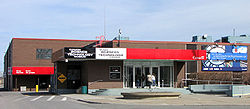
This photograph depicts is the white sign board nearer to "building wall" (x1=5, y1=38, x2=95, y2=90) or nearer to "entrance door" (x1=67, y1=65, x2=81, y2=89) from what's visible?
"entrance door" (x1=67, y1=65, x2=81, y2=89)

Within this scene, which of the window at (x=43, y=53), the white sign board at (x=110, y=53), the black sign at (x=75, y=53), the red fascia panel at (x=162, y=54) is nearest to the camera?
the black sign at (x=75, y=53)

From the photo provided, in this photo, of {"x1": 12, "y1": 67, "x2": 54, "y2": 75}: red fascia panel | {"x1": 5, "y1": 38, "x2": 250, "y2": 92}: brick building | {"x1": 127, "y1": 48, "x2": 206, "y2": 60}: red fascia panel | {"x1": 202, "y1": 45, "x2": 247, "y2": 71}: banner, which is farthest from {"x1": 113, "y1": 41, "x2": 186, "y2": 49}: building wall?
{"x1": 12, "y1": 67, "x2": 54, "y2": 75}: red fascia panel

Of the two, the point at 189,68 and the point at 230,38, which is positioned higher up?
the point at 230,38

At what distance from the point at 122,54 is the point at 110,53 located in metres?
1.10

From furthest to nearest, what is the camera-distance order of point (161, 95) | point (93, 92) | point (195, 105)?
point (93, 92)
point (161, 95)
point (195, 105)

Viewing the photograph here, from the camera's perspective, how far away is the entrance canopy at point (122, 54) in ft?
97.3

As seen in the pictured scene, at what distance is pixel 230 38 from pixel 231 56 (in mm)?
6880

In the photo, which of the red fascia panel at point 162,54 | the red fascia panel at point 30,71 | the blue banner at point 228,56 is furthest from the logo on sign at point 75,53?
the red fascia panel at point 30,71

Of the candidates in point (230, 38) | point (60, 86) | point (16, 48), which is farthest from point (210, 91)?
point (16, 48)

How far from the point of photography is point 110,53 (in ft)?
100

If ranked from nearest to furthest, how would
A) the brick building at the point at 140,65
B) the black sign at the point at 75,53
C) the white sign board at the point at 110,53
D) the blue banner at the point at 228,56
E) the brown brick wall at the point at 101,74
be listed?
the black sign at the point at 75,53
the white sign board at the point at 110,53
the brick building at the point at 140,65
the brown brick wall at the point at 101,74
the blue banner at the point at 228,56

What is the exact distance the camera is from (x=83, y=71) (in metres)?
34.5

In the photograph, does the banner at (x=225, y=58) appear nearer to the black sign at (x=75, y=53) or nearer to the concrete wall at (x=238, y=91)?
the concrete wall at (x=238, y=91)

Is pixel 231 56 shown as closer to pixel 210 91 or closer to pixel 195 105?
pixel 210 91
